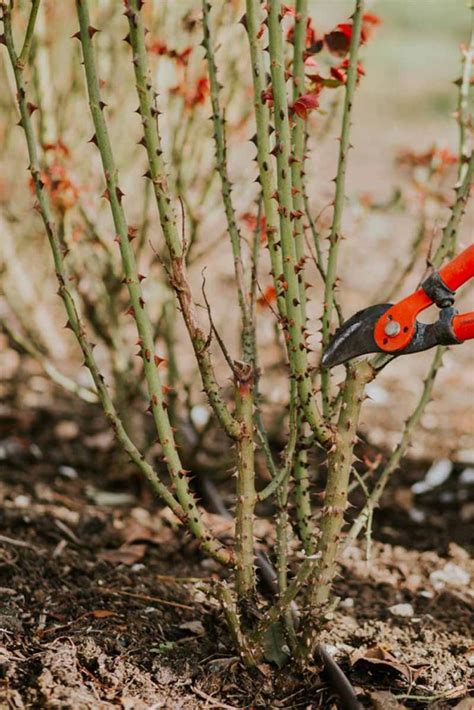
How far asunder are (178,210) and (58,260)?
144cm

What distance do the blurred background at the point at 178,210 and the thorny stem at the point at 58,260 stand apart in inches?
7.2

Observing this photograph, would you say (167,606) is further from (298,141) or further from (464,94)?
(464,94)

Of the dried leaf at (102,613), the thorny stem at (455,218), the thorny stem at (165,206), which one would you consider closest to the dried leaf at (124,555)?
the dried leaf at (102,613)

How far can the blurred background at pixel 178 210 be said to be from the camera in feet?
9.14

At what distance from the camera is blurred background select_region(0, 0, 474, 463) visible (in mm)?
2785

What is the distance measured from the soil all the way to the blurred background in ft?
1.47

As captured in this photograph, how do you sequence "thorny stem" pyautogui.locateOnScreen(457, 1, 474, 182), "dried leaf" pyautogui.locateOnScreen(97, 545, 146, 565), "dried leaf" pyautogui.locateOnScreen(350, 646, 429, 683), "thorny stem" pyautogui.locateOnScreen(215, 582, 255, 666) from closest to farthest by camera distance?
1. "thorny stem" pyautogui.locateOnScreen(215, 582, 255, 666)
2. "dried leaf" pyautogui.locateOnScreen(350, 646, 429, 683)
3. "thorny stem" pyautogui.locateOnScreen(457, 1, 474, 182)
4. "dried leaf" pyautogui.locateOnScreen(97, 545, 146, 565)

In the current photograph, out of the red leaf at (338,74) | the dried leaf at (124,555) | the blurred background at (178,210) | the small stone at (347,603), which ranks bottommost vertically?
the small stone at (347,603)

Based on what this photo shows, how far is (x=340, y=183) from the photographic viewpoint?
5.68ft

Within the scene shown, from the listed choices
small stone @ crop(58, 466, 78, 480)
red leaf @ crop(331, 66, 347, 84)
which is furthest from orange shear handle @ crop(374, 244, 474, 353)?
small stone @ crop(58, 466, 78, 480)

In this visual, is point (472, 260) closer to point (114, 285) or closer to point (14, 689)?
point (14, 689)

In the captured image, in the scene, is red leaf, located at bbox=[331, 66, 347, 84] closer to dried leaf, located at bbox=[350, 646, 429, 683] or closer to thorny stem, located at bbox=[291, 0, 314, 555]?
thorny stem, located at bbox=[291, 0, 314, 555]

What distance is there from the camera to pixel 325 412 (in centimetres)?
191

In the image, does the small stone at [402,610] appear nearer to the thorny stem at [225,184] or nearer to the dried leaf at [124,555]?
the dried leaf at [124,555]
